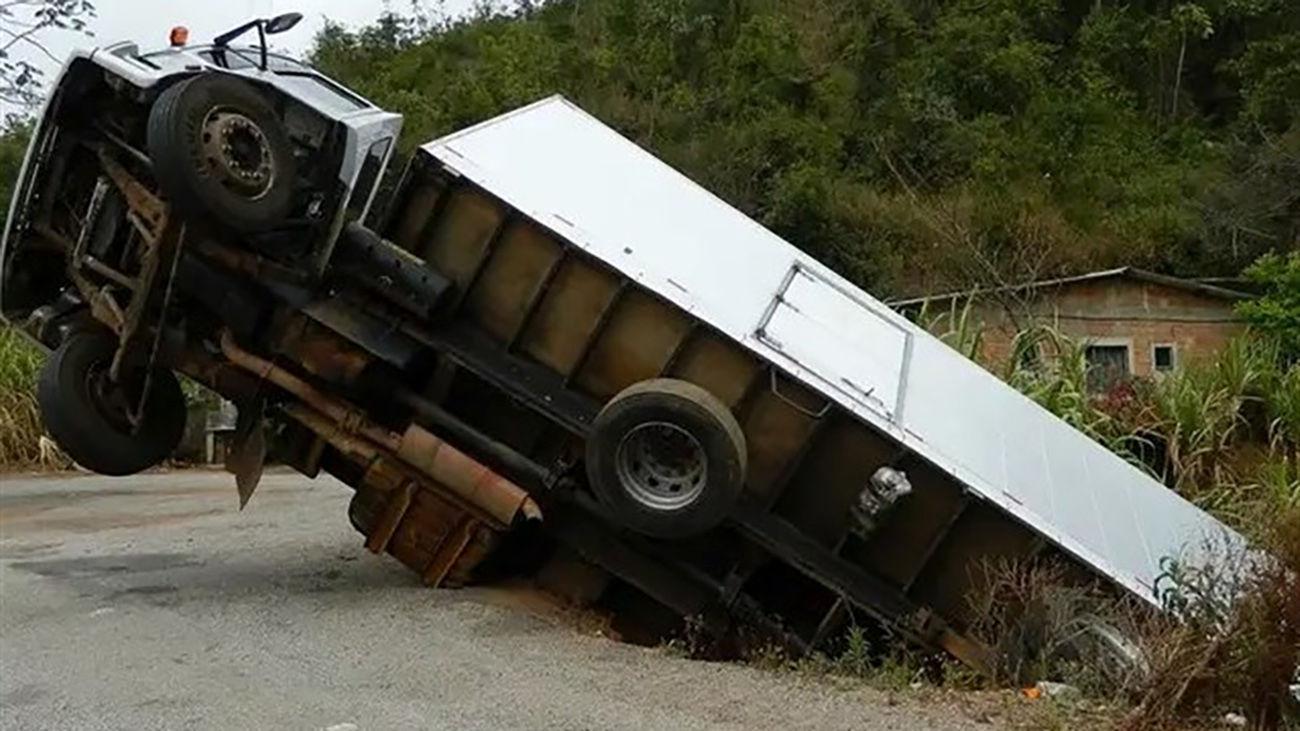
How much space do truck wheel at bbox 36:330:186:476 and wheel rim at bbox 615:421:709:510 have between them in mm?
2754

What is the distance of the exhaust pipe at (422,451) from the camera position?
683cm

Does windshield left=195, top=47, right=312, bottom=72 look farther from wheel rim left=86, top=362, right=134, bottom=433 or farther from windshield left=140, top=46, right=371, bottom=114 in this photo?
wheel rim left=86, top=362, right=134, bottom=433

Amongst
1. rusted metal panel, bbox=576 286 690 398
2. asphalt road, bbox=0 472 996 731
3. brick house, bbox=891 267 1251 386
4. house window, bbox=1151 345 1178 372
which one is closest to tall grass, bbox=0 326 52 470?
asphalt road, bbox=0 472 996 731

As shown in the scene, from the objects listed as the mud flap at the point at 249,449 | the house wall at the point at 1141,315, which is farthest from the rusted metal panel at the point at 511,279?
the house wall at the point at 1141,315

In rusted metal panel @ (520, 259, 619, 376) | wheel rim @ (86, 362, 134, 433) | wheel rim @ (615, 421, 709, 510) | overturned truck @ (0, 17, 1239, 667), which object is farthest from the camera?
wheel rim @ (86, 362, 134, 433)

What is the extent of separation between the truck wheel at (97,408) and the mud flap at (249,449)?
50 centimetres

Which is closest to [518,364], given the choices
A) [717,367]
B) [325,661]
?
[717,367]

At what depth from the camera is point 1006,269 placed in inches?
968

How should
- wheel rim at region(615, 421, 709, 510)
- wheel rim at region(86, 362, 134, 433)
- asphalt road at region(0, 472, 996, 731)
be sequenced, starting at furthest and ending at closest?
wheel rim at region(86, 362, 134, 433), wheel rim at region(615, 421, 709, 510), asphalt road at region(0, 472, 996, 731)

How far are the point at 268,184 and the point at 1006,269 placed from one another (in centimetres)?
1979

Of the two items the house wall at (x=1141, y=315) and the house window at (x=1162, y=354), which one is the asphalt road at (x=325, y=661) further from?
the house window at (x=1162, y=354)

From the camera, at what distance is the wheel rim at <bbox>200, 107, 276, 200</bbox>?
252 inches

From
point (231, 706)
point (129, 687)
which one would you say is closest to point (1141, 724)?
point (231, 706)

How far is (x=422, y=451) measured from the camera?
272 inches
